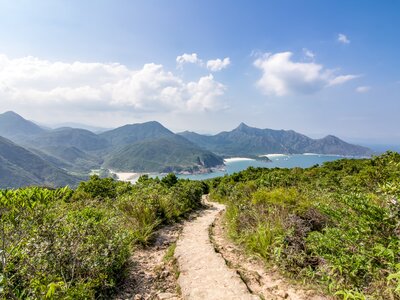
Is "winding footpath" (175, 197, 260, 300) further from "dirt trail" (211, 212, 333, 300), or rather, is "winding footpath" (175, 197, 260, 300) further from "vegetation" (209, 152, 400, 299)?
"vegetation" (209, 152, 400, 299)

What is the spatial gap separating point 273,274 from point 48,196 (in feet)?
14.2

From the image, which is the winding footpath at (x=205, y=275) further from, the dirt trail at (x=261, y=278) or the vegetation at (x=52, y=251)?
the vegetation at (x=52, y=251)

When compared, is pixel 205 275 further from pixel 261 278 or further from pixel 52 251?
pixel 52 251

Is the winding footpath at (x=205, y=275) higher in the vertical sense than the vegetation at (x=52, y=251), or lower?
lower

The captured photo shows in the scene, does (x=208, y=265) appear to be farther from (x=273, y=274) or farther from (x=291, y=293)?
(x=291, y=293)

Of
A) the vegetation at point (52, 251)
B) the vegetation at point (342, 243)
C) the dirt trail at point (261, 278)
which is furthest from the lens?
the dirt trail at point (261, 278)

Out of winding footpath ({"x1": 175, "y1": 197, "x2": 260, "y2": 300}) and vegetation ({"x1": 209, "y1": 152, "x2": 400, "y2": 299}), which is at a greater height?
vegetation ({"x1": 209, "y1": 152, "x2": 400, "y2": 299})

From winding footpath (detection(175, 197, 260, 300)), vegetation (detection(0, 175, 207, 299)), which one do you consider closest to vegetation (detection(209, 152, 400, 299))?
winding footpath (detection(175, 197, 260, 300))

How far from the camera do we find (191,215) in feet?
39.1

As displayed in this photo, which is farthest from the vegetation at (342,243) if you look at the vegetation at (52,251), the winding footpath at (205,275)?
the vegetation at (52,251)

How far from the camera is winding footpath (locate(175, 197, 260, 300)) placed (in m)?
4.05

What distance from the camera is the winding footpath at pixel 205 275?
13.3 ft

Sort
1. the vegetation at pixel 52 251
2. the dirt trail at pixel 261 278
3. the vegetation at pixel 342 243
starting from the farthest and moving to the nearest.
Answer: the dirt trail at pixel 261 278
the vegetation at pixel 342 243
the vegetation at pixel 52 251

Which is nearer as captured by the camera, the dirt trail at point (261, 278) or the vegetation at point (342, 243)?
the vegetation at point (342, 243)
